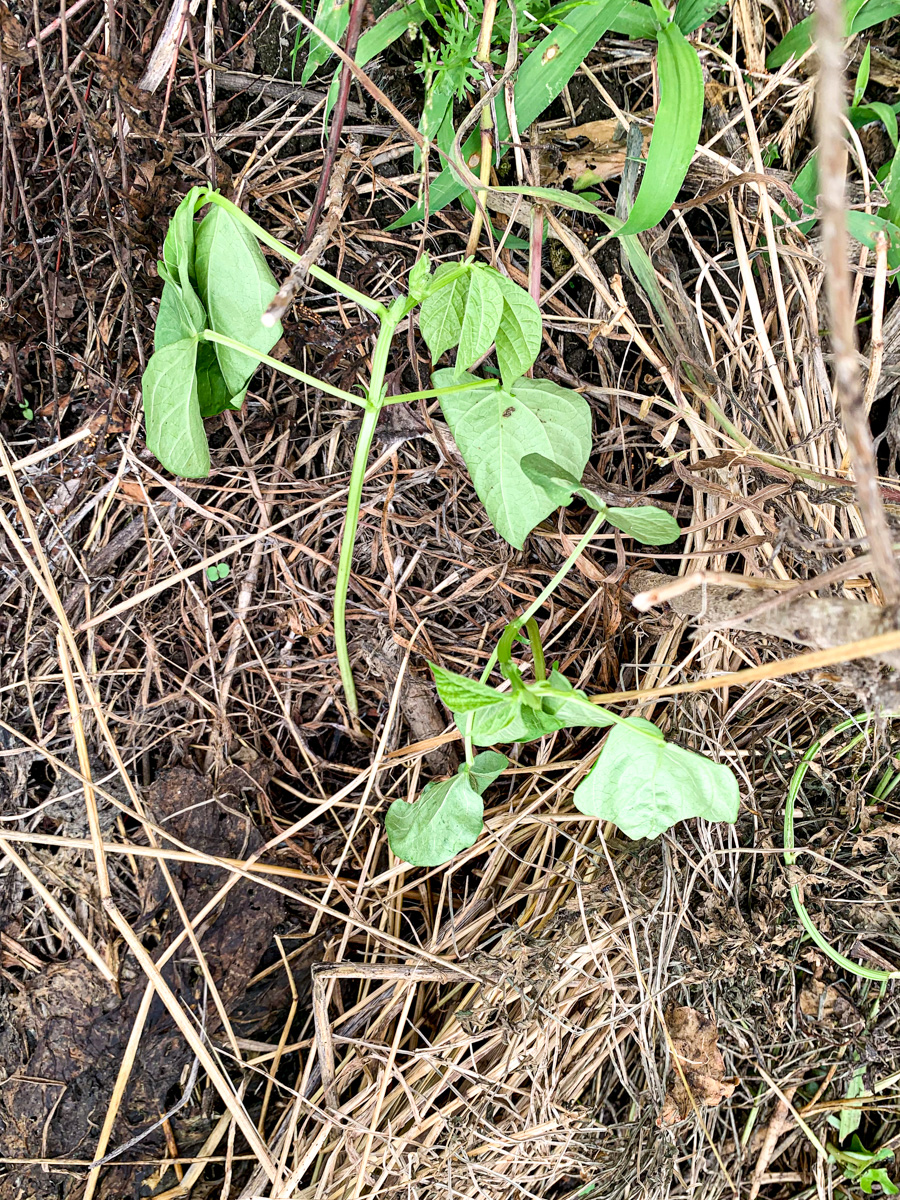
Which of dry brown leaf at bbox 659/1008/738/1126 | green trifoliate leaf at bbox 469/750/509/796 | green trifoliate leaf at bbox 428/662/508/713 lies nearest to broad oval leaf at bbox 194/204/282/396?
green trifoliate leaf at bbox 428/662/508/713

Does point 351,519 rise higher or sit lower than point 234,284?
lower

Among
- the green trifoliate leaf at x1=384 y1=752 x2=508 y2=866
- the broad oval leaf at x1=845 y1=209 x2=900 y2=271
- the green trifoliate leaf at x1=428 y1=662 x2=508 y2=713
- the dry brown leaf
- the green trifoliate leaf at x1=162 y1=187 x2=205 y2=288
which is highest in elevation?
the green trifoliate leaf at x1=162 y1=187 x2=205 y2=288

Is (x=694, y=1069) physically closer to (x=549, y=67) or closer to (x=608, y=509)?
(x=608, y=509)

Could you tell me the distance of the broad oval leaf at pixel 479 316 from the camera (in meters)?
0.84

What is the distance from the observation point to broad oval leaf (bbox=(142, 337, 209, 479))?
2.90 ft

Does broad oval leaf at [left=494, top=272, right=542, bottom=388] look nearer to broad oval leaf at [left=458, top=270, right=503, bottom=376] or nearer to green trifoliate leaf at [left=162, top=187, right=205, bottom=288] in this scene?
broad oval leaf at [left=458, top=270, right=503, bottom=376]

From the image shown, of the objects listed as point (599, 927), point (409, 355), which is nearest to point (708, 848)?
point (599, 927)

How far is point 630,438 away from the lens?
111cm

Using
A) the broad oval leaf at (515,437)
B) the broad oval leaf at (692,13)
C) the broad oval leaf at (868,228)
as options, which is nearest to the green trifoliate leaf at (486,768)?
the broad oval leaf at (515,437)

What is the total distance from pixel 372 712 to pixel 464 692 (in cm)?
33

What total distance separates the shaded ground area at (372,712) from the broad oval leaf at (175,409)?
17 centimetres

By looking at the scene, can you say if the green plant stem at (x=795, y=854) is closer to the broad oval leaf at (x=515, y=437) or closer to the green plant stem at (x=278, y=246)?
the broad oval leaf at (x=515, y=437)

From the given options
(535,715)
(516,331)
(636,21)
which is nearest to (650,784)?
(535,715)

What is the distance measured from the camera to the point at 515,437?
3.15 ft
